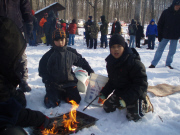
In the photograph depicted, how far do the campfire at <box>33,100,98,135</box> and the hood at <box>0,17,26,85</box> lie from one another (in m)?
0.93

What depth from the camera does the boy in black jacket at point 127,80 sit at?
7.04 ft

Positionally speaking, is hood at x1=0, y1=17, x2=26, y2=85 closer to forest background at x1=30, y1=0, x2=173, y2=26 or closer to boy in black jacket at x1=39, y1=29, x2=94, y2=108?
boy in black jacket at x1=39, y1=29, x2=94, y2=108

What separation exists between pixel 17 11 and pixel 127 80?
2123 mm

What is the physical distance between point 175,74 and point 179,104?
5.99ft

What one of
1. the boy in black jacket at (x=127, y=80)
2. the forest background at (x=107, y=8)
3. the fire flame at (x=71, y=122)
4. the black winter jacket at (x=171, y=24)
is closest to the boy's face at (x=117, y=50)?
the boy in black jacket at (x=127, y=80)

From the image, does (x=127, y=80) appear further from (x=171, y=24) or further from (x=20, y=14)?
(x=171, y=24)

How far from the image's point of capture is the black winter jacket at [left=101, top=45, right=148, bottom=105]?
7.01 feet

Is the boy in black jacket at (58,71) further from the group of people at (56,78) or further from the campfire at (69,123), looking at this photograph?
the campfire at (69,123)

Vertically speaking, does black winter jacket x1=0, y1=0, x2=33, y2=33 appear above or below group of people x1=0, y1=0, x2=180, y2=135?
above

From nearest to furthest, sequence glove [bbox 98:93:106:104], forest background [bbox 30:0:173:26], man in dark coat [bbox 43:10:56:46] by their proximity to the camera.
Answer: glove [bbox 98:93:106:104] → man in dark coat [bbox 43:10:56:46] → forest background [bbox 30:0:173:26]

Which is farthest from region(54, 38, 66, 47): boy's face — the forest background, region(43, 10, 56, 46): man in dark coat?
the forest background

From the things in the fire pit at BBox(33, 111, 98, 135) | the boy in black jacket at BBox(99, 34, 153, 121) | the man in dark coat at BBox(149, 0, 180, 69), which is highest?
the man in dark coat at BBox(149, 0, 180, 69)

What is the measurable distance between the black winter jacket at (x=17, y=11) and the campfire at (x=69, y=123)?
1711 millimetres

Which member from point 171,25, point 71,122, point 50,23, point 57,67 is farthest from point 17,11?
point 50,23
